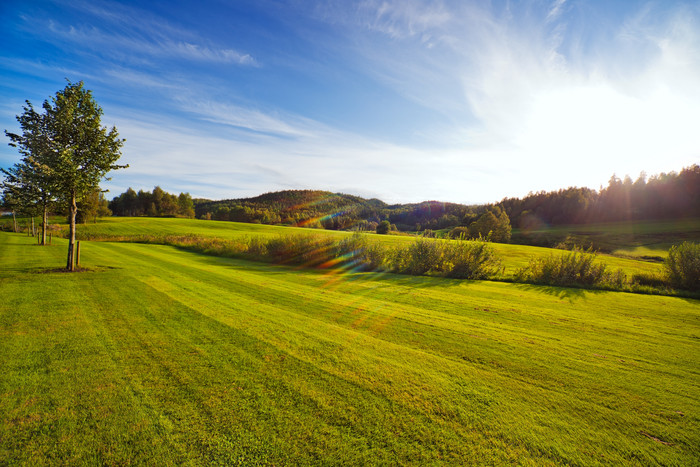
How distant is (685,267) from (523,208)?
9019cm

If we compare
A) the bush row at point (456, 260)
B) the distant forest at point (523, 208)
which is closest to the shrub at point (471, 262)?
the bush row at point (456, 260)

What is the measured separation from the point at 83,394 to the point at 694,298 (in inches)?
789

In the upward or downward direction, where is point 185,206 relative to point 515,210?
downward

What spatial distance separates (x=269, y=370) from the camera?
15.3 ft

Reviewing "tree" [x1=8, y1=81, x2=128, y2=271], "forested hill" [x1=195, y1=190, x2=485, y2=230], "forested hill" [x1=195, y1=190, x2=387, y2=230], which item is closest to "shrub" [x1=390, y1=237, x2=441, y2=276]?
"tree" [x1=8, y1=81, x2=128, y2=271]

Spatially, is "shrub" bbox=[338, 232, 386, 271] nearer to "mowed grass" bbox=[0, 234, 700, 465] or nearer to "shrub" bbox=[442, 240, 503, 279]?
"shrub" bbox=[442, 240, 503, 279]

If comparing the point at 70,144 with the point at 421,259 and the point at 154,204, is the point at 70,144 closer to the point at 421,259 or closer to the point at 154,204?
the point at 421,259

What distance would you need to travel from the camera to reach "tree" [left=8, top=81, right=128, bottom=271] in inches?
441

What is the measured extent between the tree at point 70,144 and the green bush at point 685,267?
1069 inches

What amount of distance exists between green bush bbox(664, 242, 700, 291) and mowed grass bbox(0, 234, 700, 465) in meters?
6.59

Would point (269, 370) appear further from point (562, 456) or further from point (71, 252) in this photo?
point (71, 252)

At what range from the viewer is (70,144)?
12023 mm

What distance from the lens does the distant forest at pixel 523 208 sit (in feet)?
231

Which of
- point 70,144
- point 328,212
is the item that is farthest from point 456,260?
point 328,212
